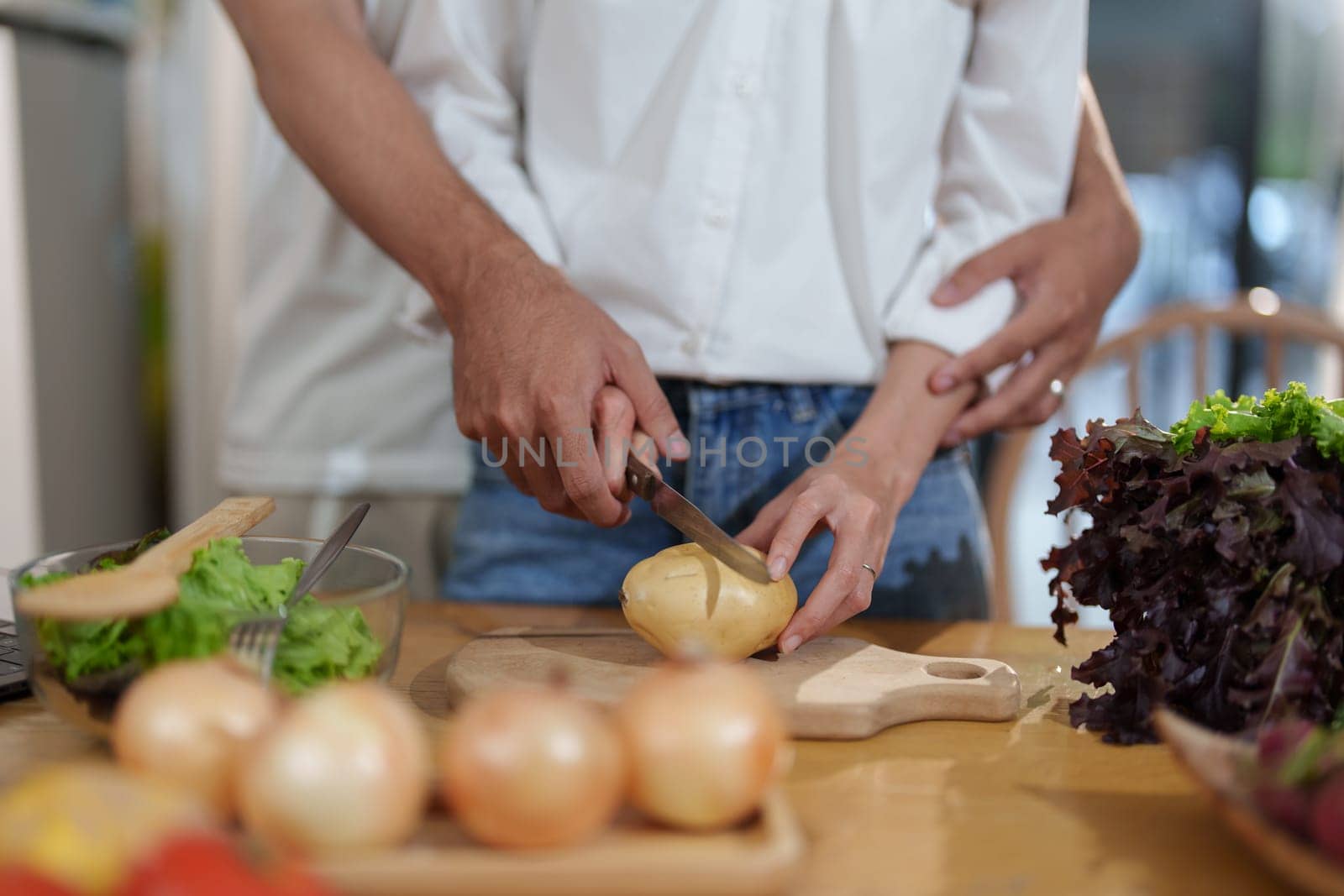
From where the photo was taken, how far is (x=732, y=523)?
1.30 m

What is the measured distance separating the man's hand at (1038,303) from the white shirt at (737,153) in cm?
3

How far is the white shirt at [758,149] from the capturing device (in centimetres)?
123

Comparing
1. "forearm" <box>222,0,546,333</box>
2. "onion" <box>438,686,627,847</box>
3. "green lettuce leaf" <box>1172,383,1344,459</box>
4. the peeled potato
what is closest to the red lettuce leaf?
"green lettuce leaf" <box>1172,383,1344,459</box>

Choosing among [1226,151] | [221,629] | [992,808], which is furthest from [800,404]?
[1226,151]

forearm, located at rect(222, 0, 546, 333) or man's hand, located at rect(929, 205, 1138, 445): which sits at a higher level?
forearm, located at rect(222, 0, 546, 333)

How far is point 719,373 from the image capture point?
125 cm

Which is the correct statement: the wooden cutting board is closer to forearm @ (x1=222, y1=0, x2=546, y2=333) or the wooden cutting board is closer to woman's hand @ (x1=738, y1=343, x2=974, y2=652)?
woman's hand @ (x1=738, y1=343, x2=974, y2=652)

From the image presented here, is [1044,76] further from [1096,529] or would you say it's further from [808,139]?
[1096,529]

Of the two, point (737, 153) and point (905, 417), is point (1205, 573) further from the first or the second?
point (737, 153)

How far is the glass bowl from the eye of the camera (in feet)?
2.42

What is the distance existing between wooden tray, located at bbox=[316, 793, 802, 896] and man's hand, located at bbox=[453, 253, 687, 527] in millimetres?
489

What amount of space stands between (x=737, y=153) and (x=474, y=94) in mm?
310

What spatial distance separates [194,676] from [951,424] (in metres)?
0.91

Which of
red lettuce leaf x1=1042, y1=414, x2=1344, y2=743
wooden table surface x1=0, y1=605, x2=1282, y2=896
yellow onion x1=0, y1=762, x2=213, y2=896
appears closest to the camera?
yellow onion x1=0, y1=762, x2=213, y2=896
